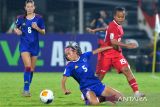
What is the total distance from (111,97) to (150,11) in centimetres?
1807

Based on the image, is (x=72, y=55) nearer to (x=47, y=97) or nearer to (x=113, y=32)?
(x=47, y=97)

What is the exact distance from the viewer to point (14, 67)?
25547mm

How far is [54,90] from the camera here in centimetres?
1769

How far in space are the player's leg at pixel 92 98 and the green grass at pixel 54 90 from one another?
0.23m

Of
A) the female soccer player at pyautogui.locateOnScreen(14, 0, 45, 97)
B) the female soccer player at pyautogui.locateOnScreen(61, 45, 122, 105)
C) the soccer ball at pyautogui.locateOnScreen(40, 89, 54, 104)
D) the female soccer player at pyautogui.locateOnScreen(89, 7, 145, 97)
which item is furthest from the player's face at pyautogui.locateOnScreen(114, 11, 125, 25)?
the soccer ball at pyautogui.locateOnScreen(40, 89, 54, 104)

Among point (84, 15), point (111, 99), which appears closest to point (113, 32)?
point (111, 99)

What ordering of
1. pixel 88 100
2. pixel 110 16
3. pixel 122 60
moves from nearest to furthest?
pixel 88 100
pixel 122 60
pixel 110 16

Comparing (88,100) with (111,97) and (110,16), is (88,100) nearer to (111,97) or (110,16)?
(111,97)

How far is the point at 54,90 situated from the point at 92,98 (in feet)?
13.3

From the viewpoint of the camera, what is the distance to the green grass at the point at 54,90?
14055 millimetres

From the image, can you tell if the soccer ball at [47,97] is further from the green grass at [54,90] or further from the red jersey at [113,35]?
the red jersey at [113,35]

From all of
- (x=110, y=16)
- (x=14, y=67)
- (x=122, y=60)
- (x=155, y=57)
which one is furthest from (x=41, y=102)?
(x=110, y=16)

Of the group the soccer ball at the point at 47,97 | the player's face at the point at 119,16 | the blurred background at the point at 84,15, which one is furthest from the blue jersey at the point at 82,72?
the blurred background at the point at 84,15

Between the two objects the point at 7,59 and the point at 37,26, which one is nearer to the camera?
the point at 37,26
